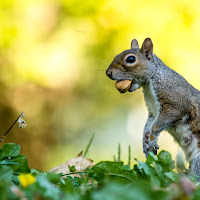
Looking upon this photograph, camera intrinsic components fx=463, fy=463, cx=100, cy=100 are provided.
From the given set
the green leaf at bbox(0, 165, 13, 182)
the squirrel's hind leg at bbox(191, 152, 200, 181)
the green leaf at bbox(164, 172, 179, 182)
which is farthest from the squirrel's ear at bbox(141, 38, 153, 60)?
the green leaf at bbox(0, 165, 13, 182)

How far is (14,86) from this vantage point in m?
6.64

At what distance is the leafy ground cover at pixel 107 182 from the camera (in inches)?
46.3

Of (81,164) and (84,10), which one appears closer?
(81,164)

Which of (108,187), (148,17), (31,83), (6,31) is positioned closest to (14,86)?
(31,83)

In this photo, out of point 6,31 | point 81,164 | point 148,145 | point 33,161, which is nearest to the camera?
point 81,164

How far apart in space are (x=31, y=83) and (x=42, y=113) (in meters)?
0.54

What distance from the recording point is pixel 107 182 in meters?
1.52

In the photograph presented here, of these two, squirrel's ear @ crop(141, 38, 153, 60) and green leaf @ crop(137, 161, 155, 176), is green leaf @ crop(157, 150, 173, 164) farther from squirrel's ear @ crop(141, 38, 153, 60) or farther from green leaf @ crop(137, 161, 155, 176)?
squirrel's ear @ crop(141, 38, 153, 60)

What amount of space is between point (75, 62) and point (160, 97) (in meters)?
3.75

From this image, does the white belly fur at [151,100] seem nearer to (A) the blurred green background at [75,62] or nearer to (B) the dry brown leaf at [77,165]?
→ (B) the dry brown leaf at [77,165]

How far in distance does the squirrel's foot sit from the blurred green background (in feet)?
9.66

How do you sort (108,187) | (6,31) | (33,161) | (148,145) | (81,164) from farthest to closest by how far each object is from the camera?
1. (6,31)
2. (33,161)
3. (148,145)
4. (81,164)
5. (108,187)

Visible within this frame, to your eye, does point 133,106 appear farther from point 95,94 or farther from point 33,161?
point 33,161

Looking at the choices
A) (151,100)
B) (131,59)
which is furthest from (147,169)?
(131,59)
